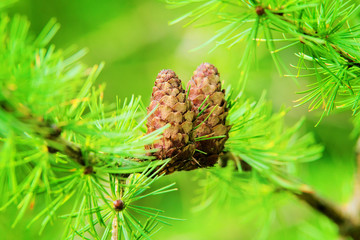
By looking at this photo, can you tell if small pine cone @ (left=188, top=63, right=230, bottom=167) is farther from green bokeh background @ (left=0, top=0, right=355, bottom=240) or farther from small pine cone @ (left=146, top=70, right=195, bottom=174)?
green bokeh background @ (left=0, top=0, right=355, bottom=240)

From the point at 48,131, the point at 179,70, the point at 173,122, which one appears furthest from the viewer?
the point at 179,70

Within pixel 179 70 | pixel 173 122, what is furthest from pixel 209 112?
pixel 179 70

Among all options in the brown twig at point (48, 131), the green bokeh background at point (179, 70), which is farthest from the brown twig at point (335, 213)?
the green bokeh background at point (179, 70)

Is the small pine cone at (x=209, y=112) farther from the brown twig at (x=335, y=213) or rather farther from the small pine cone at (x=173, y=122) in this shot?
the brown twig at (x=335, y=213)

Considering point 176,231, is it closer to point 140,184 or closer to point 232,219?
point 232,219

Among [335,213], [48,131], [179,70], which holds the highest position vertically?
[179,70]

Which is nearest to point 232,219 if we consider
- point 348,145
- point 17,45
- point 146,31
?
point 348,145

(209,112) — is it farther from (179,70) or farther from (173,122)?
(179,70)

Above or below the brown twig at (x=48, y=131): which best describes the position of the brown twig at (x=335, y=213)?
below

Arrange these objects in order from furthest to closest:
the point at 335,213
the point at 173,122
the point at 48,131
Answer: the point at 335,213
the point at 173,122
the point at 48,131
